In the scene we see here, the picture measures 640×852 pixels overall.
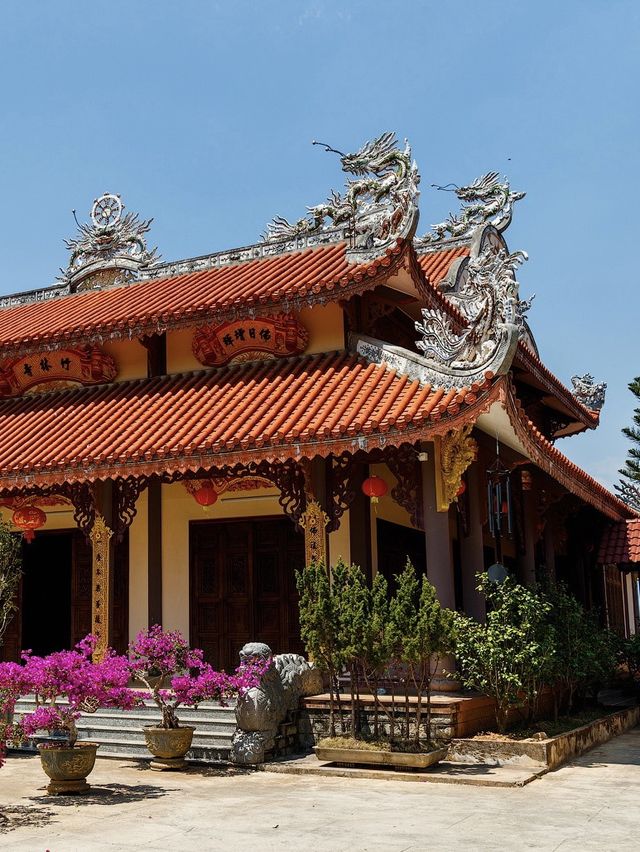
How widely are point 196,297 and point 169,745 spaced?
6398 millimetres

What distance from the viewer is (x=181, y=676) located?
30.1 ft

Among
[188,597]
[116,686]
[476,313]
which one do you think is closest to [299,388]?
[476,313]

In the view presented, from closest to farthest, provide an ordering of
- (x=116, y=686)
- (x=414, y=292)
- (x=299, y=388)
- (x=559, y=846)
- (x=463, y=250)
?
(x=559, y=846) < (x=116, y=686) < (x=299, y=388) < (x=414, y=292) < (x=463, y=250)

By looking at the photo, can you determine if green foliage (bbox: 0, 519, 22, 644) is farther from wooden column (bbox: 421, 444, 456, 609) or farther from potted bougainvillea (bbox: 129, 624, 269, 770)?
wooden column (bbox: 421, 444, 456, 609)

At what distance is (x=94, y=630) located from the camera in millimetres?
11570

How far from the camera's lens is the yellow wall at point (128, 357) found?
1356 cm

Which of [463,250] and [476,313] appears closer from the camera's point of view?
[476,313]

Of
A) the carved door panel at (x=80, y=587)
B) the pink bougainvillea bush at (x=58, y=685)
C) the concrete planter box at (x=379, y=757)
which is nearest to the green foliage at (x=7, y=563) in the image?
the carved door panel at (x=80, y=587)

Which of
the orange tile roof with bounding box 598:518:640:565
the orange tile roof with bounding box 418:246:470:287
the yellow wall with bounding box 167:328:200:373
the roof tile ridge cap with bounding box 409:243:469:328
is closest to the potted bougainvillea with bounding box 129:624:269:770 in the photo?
the yellow wall with bounding box 167:328:200:373

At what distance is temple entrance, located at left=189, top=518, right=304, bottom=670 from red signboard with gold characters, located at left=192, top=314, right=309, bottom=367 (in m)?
2.18

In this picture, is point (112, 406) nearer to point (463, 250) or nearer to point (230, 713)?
point (230, 713)

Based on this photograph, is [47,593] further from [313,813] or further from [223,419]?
[313,813]

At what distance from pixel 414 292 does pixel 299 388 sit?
7.16ft

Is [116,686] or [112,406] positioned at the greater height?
[112,406]
